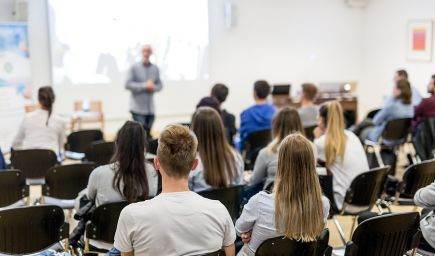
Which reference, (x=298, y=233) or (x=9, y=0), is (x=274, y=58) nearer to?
(x=9, y=0)

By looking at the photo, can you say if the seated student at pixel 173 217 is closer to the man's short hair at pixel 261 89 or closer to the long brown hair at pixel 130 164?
the long brown hair at pixel 130 164

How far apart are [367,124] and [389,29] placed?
389cm

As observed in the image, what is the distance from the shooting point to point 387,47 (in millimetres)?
10891

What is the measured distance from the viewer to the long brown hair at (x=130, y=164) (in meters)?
3.39

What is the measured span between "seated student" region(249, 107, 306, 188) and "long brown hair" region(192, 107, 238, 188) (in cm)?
34

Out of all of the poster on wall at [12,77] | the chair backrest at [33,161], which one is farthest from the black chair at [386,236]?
the poster on wall at [12,77]

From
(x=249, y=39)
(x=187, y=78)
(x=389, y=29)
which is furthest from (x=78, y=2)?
(x=389, y=29)

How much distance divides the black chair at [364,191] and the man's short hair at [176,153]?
2.14m

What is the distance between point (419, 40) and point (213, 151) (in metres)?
A: 7.42

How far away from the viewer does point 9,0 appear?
862 cm

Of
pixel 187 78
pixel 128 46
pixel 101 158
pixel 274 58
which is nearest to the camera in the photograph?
pixel 101 158

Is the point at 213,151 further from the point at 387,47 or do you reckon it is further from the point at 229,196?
the point at 387,47

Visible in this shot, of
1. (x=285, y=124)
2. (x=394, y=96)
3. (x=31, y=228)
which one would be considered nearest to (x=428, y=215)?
(x=285, y=124)

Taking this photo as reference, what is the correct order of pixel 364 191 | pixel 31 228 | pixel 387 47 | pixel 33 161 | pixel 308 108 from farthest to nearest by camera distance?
pixel 387 47 < pixel 308 108 < pixel 33 161 < pixel 364 191 < pixel 31 228
